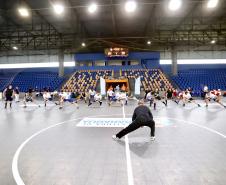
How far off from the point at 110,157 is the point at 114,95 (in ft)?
53.7

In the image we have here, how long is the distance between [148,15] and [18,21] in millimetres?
15590

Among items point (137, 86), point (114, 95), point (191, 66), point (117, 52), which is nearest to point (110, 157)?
point (114, 95)

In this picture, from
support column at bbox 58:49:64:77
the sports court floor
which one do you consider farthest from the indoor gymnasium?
support column at bbox 58:49:64:77

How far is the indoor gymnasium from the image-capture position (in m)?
5.18

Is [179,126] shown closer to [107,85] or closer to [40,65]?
[107,85]

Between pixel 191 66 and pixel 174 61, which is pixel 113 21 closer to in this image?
pixel 174 61

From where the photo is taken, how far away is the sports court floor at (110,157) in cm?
451

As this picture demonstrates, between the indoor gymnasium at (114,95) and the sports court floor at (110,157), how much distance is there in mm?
26

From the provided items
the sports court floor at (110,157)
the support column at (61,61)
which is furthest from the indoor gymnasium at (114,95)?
the support column at (61,61)

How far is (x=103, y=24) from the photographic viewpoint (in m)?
27.1

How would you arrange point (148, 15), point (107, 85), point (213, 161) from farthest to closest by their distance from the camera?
point (107, 85), point (148, 15), point (213, 161)

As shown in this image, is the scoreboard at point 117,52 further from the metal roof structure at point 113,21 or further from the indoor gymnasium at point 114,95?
the metal roof structure at point 113,21

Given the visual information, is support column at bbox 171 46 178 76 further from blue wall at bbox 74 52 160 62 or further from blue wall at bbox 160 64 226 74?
blue wall at bbox 74 52 160 62

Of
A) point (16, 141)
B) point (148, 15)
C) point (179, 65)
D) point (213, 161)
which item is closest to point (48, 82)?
point (148, 15)
